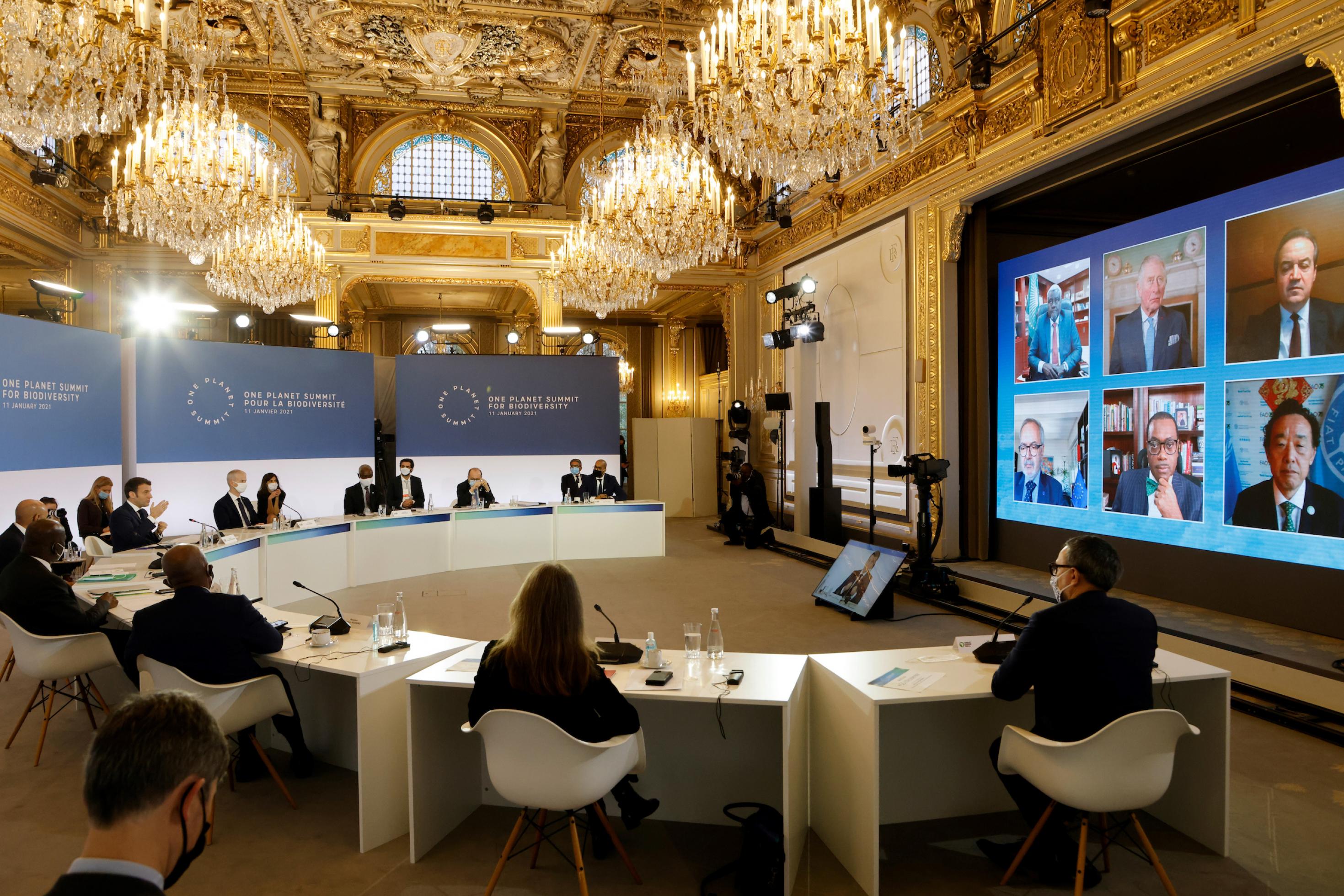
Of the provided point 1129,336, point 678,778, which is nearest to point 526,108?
point 1129,336

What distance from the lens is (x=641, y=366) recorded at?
63.7 feet

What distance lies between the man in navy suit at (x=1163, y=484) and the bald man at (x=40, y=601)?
25.0ft

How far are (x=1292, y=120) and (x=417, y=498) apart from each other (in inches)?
369

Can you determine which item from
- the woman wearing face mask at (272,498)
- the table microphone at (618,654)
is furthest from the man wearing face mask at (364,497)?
the table microphone at (618,654)

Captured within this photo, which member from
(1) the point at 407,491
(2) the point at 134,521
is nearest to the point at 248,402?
(1) the point at 407,491

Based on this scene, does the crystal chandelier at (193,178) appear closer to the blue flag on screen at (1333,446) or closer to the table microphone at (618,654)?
the table microphone at (618,654)

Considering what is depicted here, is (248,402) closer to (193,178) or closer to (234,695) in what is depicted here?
(193,178)

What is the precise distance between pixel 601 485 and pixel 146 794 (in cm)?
968

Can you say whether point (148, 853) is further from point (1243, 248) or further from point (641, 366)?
point (641, 366)

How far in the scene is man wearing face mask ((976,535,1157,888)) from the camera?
2.74m

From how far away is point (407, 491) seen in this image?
9.91 metres

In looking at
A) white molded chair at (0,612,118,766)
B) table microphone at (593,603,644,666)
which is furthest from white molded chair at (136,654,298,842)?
table microphone at (593,603,644,666)

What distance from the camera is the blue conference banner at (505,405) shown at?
1121 cm

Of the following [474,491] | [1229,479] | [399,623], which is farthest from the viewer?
[474,491]
